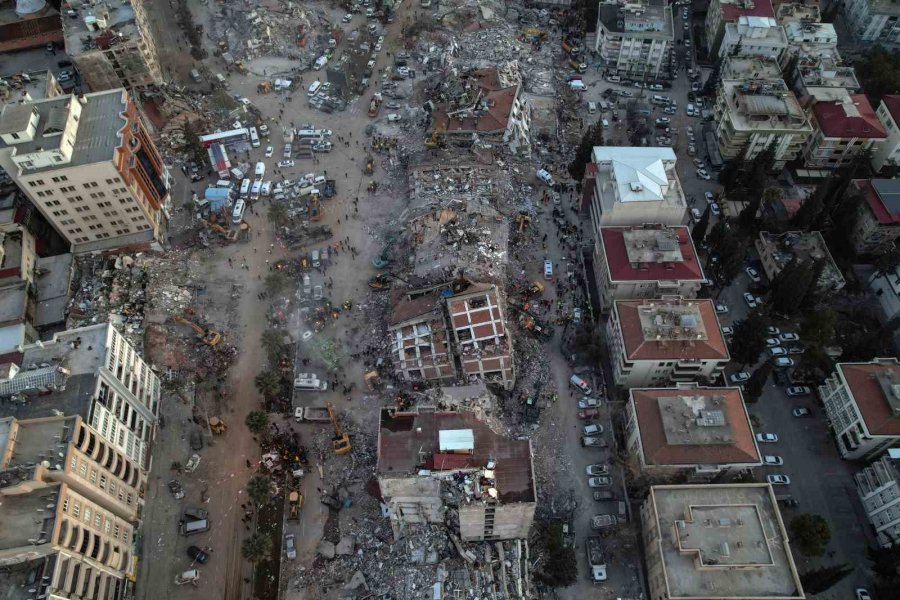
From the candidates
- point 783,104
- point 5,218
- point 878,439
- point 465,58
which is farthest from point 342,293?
point 783,104

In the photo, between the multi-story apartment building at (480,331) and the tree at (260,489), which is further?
the multi-story apartment building at (480,331)

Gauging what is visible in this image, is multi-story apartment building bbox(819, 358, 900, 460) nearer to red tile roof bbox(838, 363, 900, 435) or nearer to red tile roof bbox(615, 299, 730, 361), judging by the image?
red tile roof bbox(838, 363, 900, 435)

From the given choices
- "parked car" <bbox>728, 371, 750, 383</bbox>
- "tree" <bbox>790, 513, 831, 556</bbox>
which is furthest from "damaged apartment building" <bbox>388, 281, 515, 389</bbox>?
"tree" <bbox>790, 513, 831, 556</bbox>

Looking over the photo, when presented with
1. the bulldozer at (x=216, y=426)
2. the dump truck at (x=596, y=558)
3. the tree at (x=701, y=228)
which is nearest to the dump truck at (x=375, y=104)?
the tree at (x=701, y=228)

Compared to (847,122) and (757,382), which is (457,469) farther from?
(847,122)

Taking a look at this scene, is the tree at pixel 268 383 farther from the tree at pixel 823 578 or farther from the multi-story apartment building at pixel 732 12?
the multi-story apartment building at pixel 732 12

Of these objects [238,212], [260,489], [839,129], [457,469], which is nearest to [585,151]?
[839,129]
